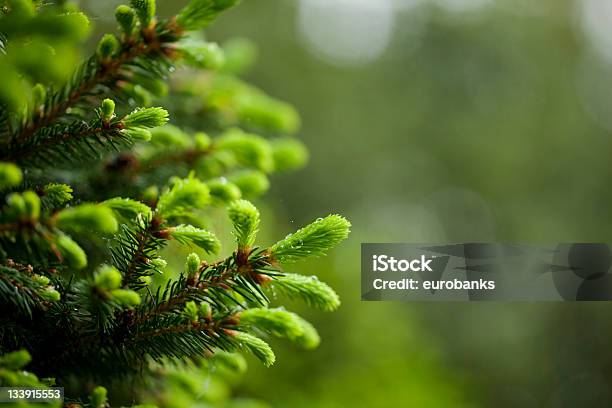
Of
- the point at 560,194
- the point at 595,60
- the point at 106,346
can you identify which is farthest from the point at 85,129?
the point at 595,60

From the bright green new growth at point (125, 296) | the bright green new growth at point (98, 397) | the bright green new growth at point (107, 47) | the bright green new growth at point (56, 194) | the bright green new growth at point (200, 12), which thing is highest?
the bright green new growth at point (200, 12)

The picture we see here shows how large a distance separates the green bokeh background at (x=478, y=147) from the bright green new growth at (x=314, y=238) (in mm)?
6473

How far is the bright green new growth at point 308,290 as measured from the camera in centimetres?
96

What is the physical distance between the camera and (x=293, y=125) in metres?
1.90

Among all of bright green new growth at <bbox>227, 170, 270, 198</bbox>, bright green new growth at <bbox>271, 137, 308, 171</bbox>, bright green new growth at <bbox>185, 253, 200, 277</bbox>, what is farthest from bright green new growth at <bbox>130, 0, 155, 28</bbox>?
bright green new growth at <bbox>271, 137, 308, 171</bbox>

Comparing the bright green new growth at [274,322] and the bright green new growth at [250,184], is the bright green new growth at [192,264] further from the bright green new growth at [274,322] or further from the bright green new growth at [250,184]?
the bright green new growth at [250,184]

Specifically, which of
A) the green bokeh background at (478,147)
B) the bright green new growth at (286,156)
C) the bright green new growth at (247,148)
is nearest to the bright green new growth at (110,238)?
the bright green new growth at (247,148)

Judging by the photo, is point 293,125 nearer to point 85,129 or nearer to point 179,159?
point 179,159

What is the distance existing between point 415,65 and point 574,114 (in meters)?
3.46

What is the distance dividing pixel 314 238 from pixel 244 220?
127mm

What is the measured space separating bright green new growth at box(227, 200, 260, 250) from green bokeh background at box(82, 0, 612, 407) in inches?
255

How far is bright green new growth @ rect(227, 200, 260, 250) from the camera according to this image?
0.91m

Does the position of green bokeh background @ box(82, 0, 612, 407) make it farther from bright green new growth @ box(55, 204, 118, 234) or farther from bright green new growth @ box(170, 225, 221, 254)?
bright green new growth @ box(55, 204, 118, 234)

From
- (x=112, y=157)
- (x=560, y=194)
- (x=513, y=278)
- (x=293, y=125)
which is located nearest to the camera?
(x=112, y=157)
